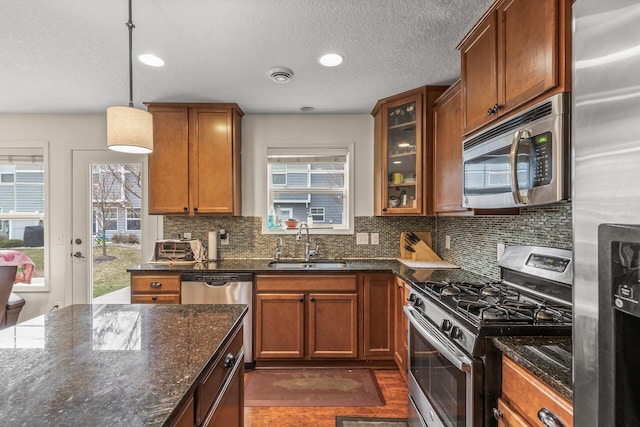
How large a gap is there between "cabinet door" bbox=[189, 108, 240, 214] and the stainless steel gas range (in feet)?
6.42

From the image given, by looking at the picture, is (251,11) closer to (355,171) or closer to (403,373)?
(355,171)

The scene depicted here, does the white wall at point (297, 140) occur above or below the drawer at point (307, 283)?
above

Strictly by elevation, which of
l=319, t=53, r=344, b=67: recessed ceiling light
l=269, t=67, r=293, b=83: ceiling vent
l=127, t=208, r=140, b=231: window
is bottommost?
l=127, t=208, r=140, b=231: window

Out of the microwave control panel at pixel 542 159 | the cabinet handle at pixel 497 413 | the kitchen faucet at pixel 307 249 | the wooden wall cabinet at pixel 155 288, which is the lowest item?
the cabinet handle at pixel 497 413

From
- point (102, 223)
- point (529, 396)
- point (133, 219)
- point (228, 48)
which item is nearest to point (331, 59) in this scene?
point (228, 48)

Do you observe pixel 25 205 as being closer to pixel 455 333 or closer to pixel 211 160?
pixel 211 160

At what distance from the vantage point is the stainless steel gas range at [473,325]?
3.94 feet

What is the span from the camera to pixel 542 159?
4.06 ft

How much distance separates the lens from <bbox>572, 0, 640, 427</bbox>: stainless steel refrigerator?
458mm

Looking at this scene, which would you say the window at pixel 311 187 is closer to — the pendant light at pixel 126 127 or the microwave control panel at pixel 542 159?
the pendant light at pixel 126 127

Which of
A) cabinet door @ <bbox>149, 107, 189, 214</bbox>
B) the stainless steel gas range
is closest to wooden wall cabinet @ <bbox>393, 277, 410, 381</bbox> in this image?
the stainless steel gas range

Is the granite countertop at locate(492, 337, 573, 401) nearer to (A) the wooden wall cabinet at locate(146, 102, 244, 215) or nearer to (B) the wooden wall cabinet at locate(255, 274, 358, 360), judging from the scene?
(B) the wooden wall cabinet at locate(255, 274, 358, 360)

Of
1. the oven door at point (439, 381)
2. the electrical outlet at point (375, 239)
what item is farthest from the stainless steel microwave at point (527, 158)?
the electrical outlet at point (375, 239)

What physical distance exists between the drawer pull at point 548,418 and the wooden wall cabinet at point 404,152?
1903 millimetres
